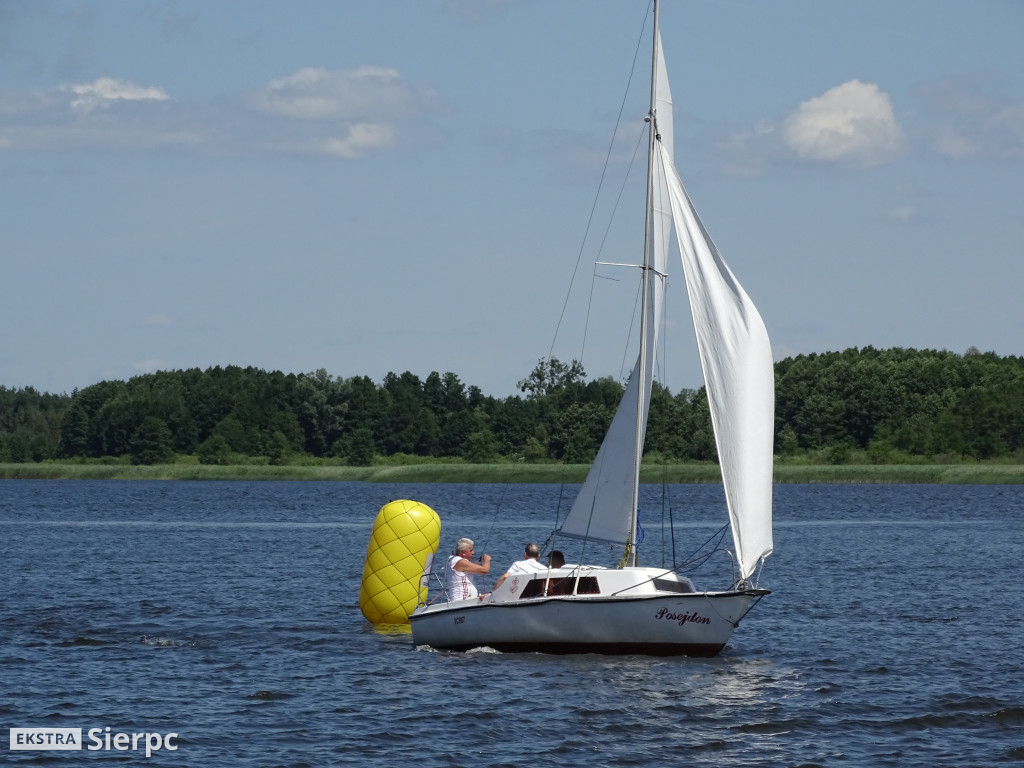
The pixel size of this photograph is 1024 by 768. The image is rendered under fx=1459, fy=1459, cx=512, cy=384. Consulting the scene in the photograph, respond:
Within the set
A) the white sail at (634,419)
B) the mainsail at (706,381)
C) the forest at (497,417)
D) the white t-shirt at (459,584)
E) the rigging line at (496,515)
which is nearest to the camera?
the mainsail at (706,381)

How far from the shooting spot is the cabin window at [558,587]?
84.4 feet

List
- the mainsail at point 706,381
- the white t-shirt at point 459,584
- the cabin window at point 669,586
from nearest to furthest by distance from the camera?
1. the mainsail at point 706,381
2. the cabin window at point 669,586
3. the white t-shirt at point 459,584

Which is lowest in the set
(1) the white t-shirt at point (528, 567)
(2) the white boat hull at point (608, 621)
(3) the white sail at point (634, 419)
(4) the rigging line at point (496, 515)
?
(4) the rigging line at point (496, 515)

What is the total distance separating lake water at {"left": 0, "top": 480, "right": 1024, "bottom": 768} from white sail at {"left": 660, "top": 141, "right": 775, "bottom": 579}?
Answer: 278cm

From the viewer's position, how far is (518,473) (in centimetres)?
12900

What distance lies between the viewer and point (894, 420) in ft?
474

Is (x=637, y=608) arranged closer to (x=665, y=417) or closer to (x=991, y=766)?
(x=991, y=766)

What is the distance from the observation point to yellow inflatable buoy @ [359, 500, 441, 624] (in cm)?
3003

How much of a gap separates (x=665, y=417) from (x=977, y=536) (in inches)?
2166

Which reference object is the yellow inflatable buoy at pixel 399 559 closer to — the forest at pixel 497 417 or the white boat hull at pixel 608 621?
the white boat hull at pixel 608 621

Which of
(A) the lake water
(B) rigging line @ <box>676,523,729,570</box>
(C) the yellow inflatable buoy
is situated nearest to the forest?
(B) rigging line @ <box>676,523,729,570</box>

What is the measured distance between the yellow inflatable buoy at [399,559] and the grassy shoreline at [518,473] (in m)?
55.1

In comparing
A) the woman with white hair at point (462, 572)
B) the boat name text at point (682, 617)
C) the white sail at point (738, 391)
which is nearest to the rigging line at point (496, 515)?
the woman with white hair at point (462, 572)

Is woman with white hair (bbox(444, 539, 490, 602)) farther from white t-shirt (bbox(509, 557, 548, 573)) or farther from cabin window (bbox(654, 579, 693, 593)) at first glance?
cabin window (bbox(654, 579, 693, 593))
